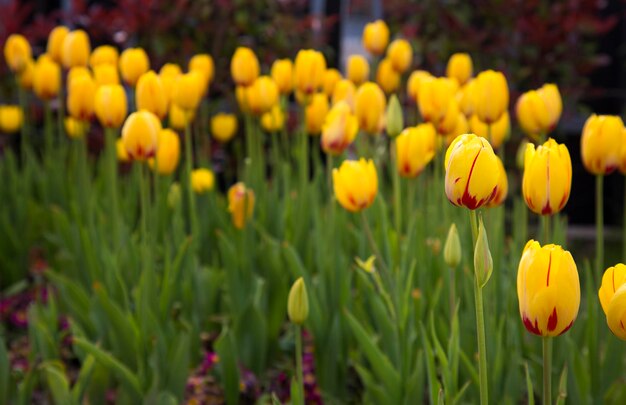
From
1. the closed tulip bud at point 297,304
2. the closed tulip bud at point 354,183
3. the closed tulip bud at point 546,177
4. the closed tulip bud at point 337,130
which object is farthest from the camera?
the closed tulip bud at point 337,130

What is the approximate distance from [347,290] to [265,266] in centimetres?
42

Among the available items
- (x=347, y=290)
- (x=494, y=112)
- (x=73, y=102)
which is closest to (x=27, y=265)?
(x=73, y=102)

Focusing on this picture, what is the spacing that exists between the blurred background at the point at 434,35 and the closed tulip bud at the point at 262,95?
65.3 inches

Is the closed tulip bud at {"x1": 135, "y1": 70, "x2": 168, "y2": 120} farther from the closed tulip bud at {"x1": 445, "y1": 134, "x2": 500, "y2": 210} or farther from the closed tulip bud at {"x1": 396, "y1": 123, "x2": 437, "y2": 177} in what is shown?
the closed tulip bud at {"x1": 445, "y1": 134, "x2": 500, "y2": 210}

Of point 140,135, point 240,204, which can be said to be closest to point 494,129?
point 240,204

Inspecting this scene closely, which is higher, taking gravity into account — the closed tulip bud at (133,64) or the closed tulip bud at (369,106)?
the closed tulip bud at (133,64)

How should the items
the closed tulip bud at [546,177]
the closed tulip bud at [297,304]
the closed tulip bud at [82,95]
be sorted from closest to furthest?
1. the closed tulip bud at [546,177]
2. the closed tulip bud at [297,304]
3. the closed tulip bud at [82,95]

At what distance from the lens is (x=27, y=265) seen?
326 cm

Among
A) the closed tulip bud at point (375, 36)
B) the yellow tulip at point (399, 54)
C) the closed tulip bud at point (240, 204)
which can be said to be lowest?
the closed tulip bud at point (240, 204)

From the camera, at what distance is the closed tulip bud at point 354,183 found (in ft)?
6.10

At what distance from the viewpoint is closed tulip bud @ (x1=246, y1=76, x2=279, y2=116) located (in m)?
2.75

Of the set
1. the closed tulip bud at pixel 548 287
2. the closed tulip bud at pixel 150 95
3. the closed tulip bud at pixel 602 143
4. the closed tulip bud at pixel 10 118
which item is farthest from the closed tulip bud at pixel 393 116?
the closed tulip bud at pixel 10 118

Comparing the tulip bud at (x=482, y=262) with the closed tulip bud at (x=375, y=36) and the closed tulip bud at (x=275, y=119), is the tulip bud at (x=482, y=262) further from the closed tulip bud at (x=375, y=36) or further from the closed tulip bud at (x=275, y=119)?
the closed tulip bud at (x=375, y=36)

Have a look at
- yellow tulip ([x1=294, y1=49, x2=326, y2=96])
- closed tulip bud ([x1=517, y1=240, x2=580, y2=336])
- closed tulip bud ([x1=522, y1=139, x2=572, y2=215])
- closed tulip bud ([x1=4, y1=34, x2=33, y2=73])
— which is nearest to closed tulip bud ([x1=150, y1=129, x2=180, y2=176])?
yellow tulip ([x1=294, y1=49, x2=326, y2=96])
